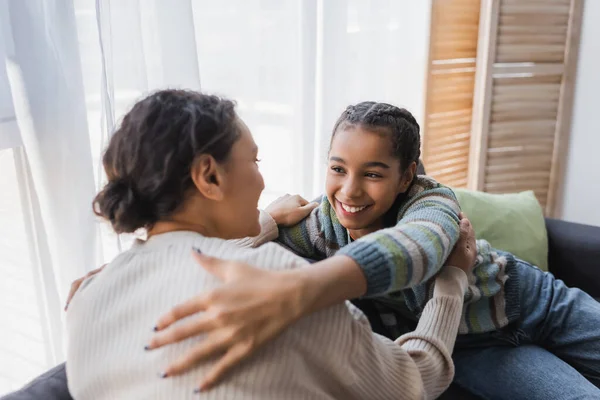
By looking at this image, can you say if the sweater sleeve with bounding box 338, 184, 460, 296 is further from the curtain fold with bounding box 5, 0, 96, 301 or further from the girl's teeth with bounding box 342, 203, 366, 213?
the curtain fold with bounding box 5, 0, 96, 301

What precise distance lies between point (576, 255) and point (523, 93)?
3.38ft

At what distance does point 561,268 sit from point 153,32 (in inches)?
59.1

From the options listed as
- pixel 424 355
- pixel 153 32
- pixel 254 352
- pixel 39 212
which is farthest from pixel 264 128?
pixel 254 352

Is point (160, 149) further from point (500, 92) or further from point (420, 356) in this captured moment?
point (500, 92)

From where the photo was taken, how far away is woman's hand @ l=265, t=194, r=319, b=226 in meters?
1.49

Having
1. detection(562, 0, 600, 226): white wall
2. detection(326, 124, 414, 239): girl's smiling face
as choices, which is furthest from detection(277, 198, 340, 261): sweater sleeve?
detection(562, 0, 600, 226): white wall

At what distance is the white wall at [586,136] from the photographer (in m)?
2.67

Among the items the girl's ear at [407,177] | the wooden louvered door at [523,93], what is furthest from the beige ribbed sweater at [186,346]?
the wooden louvered door at [523,93]

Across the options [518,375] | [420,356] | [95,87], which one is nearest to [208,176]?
[420,356]

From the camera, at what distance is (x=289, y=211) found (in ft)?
4.96

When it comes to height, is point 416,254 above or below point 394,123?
below

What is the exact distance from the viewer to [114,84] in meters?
1.37

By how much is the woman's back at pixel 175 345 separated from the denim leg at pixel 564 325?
2.61 feet

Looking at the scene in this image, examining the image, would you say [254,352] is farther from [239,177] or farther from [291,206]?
[291,206]
